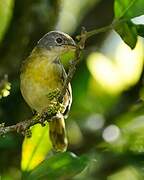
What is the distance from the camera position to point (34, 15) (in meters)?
4.29

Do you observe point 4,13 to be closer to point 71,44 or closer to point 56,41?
point 71,44

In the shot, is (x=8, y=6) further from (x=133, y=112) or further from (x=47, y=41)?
(x=133, y=112)

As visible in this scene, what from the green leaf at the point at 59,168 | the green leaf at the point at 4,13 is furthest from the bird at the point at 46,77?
the green leaf at the point at 59,168

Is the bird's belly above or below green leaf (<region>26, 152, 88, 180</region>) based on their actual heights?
below

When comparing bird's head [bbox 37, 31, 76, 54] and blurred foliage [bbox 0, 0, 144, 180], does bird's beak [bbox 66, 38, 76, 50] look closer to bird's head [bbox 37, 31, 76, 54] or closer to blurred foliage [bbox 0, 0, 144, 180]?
bird's head [bbox 37, 31, 76, 54]

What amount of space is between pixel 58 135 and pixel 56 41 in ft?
2.21

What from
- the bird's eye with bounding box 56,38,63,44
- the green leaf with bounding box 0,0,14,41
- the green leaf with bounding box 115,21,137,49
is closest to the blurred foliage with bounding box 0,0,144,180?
the green leaf with bounding box 0,0,14,41

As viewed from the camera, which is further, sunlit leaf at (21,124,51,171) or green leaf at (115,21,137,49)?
sunlit leaf at (21,124,51,171)

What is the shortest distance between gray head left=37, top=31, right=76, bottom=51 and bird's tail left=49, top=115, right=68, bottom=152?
0.50 metres

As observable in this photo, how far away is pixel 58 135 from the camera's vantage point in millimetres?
4258

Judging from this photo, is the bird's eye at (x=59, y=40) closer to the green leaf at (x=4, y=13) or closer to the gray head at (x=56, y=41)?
the gray head at (x=56, y=41)

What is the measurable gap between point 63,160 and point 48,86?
142cm

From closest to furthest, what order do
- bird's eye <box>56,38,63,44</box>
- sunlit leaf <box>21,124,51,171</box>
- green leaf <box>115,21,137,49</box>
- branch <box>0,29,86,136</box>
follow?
1. branch <box>0,29,86,136</box>
2. green leaf <box>115,21,137,49</box>
3. sunlit leaf <box>21,124,51,171</box>
4. bird's eye <box>56,38,63,44</box>

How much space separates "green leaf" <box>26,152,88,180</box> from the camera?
2848mm
